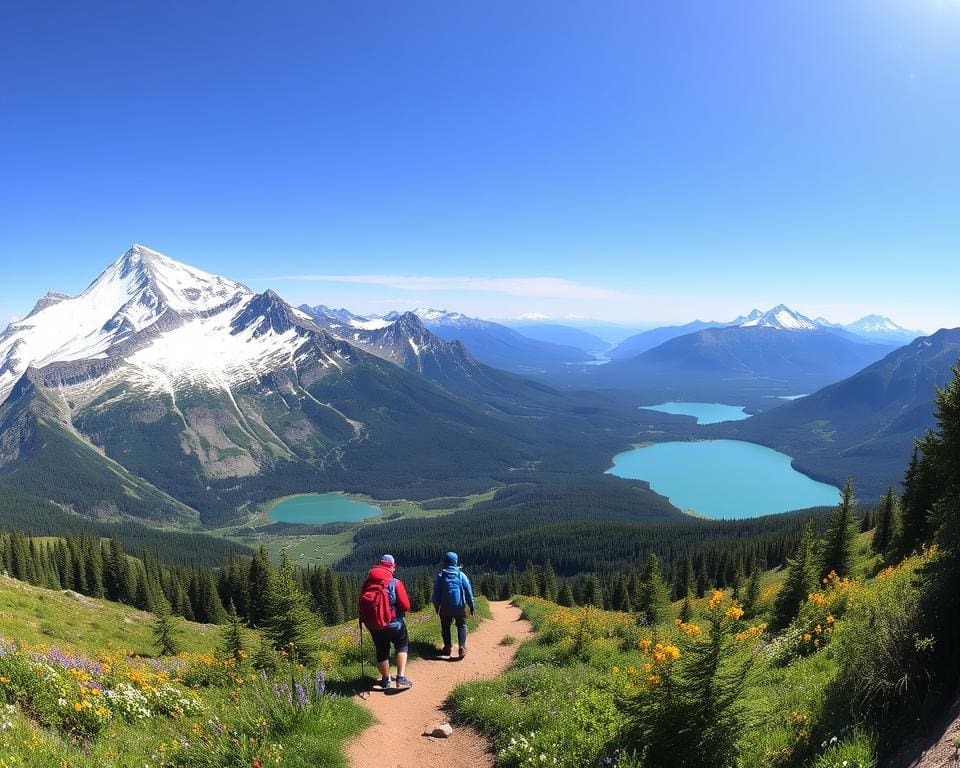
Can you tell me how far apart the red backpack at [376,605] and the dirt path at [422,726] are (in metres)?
1.67

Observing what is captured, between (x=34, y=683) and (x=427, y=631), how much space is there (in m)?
12.5

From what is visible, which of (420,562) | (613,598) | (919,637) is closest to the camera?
(919,637)

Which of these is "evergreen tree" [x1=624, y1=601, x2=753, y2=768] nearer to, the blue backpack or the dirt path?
the dirt path

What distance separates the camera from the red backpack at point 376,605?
11992 mm

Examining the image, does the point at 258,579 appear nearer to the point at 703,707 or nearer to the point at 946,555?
the point at 703,707

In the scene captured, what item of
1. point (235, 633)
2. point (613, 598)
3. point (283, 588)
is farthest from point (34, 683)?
point (613, 598)

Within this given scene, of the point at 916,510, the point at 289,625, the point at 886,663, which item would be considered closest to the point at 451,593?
the point at 289,625

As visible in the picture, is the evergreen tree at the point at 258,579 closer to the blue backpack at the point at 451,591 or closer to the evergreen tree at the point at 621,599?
the evergreen tree at the point at 621,599

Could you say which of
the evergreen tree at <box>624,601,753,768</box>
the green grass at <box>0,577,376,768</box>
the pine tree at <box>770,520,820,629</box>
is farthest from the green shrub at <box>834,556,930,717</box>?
the pine tree at <box>770,520,820,629</box>

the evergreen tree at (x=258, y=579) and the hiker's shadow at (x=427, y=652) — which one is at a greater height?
the hiker's shadow at (x=427, y=652)

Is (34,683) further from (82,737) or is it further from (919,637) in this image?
(919,637)

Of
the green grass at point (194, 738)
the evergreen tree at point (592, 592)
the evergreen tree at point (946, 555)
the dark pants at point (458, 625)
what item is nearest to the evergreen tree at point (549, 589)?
the evergreen tree at point (592, 592)

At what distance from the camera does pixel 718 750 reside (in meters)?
6.93

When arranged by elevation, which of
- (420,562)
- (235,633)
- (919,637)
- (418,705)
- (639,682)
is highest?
(919,637)
